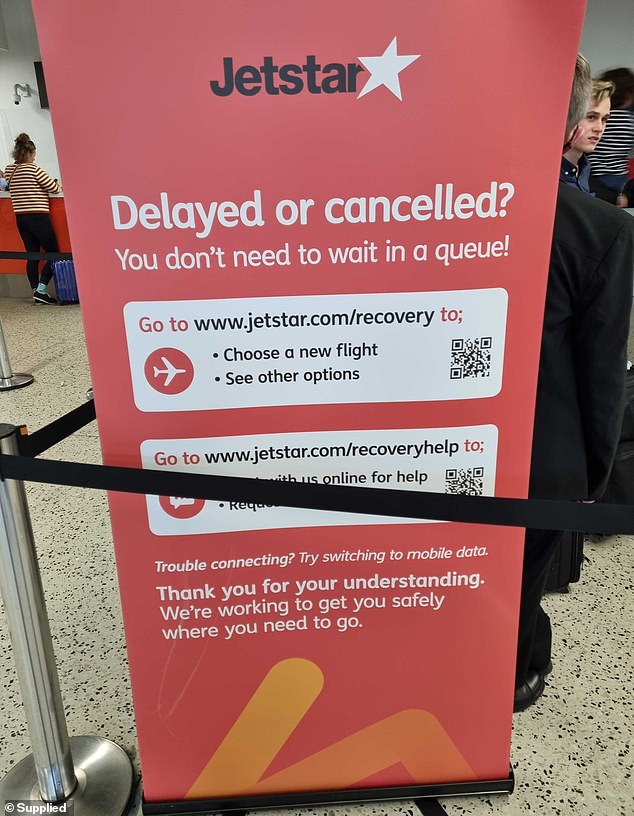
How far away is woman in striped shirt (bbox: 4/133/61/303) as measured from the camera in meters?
6.33

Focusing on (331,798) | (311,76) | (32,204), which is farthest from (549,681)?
(32,204)

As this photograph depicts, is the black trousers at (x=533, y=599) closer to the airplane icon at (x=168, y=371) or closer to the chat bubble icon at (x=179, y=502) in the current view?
the chat bubble icon at (x=179, y=502)

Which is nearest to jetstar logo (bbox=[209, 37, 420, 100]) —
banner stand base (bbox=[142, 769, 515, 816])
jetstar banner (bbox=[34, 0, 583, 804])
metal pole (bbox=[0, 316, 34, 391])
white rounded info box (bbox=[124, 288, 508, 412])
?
jetstar banner (bbox=[34, 0, 583, 804])

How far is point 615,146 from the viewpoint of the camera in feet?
14.8

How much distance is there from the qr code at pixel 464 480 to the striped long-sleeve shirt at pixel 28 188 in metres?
6.40

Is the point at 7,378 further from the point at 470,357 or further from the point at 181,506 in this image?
the point at 470,357

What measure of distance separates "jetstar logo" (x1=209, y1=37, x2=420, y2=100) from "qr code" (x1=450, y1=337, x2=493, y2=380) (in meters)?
0.42

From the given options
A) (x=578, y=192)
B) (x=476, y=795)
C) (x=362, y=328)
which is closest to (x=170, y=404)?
(x=362, y=328)

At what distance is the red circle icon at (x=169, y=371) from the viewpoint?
1088 mm

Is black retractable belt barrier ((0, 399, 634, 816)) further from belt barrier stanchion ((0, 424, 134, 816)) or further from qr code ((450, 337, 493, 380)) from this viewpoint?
qr code ((450, 337, 493, 380))

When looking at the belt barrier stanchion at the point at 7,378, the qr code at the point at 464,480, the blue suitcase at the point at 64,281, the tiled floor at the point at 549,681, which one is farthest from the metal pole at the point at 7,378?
the qr code at the point at 464,480

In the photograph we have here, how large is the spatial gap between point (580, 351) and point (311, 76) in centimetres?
82

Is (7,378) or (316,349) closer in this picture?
(316,349)

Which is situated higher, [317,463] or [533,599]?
[317,463]
